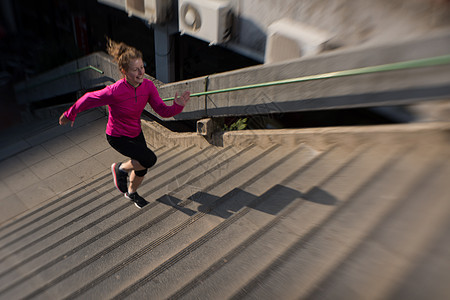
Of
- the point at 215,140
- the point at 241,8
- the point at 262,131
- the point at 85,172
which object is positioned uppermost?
the point at 241,8

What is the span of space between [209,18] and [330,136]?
3.76 m

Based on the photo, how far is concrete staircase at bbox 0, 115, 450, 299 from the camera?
1988 mm

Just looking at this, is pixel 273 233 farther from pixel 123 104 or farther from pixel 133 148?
pixel 123 104

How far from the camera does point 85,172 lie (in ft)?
19.3

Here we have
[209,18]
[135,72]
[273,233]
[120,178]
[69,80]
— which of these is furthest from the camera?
[69,80]

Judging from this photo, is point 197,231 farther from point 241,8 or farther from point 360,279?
point 241,8

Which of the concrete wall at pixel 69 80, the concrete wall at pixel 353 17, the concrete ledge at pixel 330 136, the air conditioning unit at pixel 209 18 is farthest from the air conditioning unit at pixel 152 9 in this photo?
the concrete ledge at pixel 330 136

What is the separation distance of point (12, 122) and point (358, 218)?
11522mm

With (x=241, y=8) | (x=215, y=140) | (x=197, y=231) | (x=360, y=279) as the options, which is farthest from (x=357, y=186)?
(x=241, y=8)

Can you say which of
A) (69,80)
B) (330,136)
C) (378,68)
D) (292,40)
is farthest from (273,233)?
(69,80)

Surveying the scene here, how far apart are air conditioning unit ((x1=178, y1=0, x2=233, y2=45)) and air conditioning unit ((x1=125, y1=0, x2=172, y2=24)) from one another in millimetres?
817

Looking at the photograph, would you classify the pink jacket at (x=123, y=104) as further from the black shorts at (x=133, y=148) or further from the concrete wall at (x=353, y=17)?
the concrete wall at (x=353, y=17)

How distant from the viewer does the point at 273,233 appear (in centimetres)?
249

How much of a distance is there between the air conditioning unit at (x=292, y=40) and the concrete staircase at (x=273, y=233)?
65.1 inches
